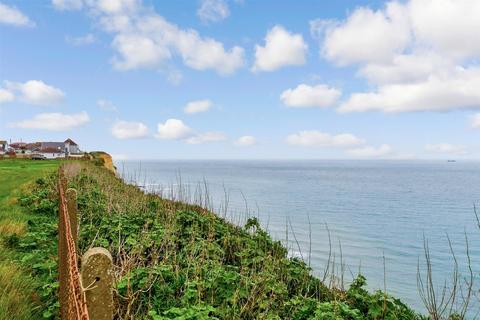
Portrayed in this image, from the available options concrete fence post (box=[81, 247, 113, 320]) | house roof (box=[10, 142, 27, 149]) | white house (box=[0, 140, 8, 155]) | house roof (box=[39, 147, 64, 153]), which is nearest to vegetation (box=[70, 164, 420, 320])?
concrete fence post (box=[81, 247, 113, 320])

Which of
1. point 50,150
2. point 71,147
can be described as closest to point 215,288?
point 50,150

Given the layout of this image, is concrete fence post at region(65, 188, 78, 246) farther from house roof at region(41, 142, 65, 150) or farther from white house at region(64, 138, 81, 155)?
white house at region(64, 138, 81, 155)

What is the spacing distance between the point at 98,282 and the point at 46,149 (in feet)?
416

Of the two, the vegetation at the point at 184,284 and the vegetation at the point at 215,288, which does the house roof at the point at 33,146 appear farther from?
the vegetation at the point at 215,288

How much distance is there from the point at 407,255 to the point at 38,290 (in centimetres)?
2201

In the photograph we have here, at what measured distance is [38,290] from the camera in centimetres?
604

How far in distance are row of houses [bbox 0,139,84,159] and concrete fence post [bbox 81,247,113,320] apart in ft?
372

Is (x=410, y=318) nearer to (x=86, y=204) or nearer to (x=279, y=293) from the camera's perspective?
(x=279, y=293)

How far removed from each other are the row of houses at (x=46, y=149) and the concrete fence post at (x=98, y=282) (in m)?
113

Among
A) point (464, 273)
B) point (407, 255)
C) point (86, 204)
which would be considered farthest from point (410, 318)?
point (407, 255)

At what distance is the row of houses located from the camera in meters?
113

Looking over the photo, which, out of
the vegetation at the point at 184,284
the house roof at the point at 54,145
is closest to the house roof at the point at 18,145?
the house roof at the point at 54,145

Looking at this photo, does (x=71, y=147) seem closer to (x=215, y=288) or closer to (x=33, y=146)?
(x=33, y=146)

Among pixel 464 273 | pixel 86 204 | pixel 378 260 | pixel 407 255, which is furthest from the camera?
pixel 407 255
